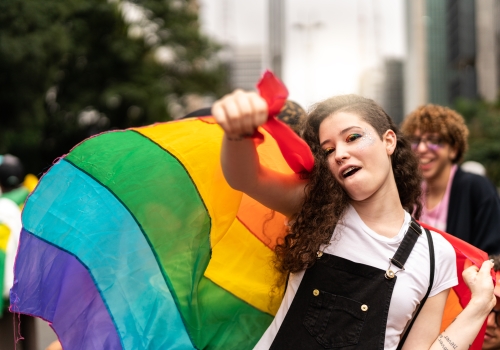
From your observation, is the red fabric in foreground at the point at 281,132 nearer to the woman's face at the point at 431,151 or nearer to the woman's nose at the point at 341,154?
the woman's nose at the point at 341,154

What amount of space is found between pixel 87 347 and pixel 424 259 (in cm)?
128

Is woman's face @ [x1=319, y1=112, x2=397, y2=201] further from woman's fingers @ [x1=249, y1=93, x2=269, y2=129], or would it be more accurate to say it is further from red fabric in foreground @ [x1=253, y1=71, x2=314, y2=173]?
woman's fingers @ [x1=249, y1=93, x2=269, y2=129]

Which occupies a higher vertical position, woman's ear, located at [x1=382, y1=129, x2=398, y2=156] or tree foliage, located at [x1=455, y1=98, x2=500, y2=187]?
woman's ear, located at [x1=382, y1=129, x2=398, y2=156]

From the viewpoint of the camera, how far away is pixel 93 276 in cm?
239

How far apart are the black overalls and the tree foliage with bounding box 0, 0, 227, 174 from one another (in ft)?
56.6

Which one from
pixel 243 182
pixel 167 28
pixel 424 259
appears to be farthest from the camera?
pixel 167 28

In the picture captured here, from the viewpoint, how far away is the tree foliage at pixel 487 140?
109 feet

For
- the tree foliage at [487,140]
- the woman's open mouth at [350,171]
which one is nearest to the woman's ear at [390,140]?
the woman's open mouth at [350,171]

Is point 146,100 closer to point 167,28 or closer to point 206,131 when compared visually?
point 167,28

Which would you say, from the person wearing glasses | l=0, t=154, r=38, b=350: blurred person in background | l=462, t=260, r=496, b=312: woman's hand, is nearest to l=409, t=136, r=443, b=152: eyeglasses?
the person wearing glasses

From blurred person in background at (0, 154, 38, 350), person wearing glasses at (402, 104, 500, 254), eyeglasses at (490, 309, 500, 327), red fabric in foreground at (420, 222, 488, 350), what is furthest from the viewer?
blurred person in background at (0, 154, 38, 350)

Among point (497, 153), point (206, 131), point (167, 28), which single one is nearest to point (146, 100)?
point (167, 28)

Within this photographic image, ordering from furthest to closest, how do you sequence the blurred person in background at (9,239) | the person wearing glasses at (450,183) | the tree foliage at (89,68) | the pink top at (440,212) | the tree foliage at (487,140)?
the tree foliage at (487,140) < the tree foliage at (89,68) < the blurred person in background at (9,239) < the pink top at (440,212) < the person wearing glasses at (450,183)

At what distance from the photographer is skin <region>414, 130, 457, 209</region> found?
4.10m
